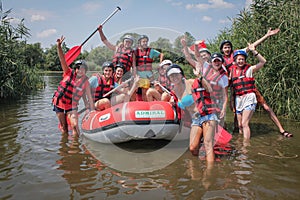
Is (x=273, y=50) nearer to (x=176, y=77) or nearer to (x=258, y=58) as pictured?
(x=258, y=58)

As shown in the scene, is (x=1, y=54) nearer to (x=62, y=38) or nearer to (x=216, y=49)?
(x=62, y=38)

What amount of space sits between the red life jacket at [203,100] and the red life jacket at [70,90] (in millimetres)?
2148

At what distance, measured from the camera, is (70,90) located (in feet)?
16.1

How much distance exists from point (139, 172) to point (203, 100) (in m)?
1.19

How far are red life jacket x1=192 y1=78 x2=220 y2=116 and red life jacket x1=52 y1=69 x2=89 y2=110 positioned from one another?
215 cm

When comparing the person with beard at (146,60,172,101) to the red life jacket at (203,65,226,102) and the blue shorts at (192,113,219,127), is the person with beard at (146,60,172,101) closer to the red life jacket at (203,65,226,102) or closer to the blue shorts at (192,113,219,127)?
the red life jacket at (203,65,226,102)

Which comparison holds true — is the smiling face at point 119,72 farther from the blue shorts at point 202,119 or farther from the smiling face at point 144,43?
the blue shorts at point 202,119

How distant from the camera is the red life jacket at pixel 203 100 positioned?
11.5ft

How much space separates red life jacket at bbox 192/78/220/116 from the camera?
352 centimetres

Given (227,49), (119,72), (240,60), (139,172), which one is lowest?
(139,172)

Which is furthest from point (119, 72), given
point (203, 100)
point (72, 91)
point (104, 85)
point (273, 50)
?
point (273, 50)

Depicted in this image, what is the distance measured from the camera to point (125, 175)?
322 centimetres

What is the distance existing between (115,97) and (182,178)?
218cm

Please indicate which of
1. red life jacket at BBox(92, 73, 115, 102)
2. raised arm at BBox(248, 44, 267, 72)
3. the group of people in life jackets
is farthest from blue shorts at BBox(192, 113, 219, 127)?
red life jacket at BBox(92, 73, 115, 102)
